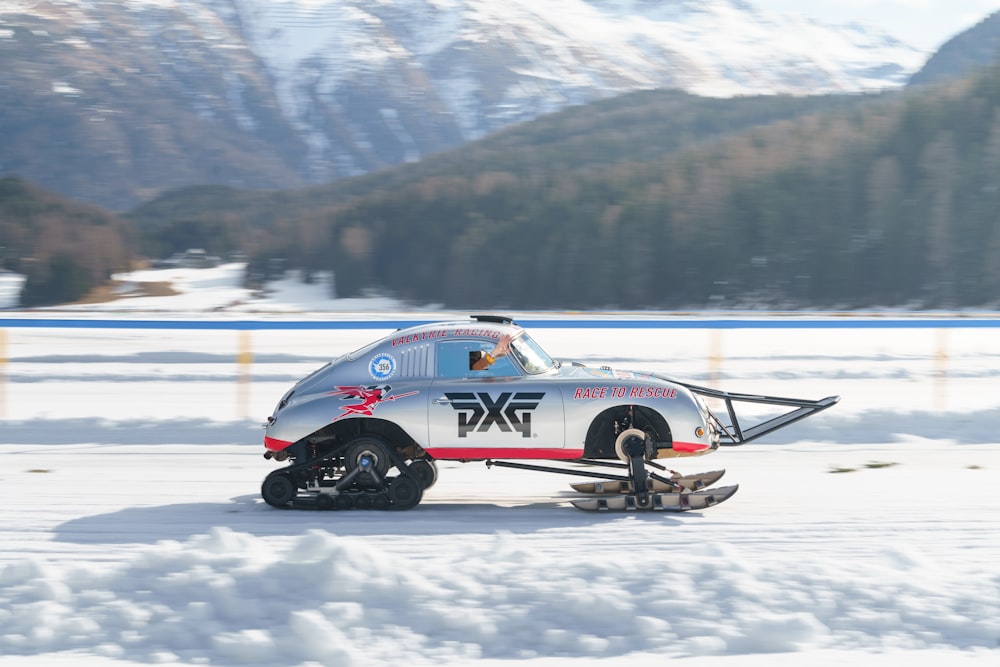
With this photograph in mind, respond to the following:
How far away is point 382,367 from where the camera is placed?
26.0 ft

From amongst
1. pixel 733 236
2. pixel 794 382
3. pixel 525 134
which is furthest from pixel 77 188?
pixel 794 382

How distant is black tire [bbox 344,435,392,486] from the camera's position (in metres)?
7.88

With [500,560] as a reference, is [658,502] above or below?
above

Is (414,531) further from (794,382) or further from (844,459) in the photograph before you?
(794,382)

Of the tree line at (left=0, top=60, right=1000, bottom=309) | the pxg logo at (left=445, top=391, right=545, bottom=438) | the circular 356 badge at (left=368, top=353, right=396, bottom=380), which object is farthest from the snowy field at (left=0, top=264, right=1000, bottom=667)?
the tree line at (left=0, top=60, right=1000, bottom=309)

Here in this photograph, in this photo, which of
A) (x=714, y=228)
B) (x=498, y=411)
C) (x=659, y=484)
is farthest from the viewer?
(x=714, y=228)

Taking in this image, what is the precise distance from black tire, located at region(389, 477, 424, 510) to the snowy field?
16 cm

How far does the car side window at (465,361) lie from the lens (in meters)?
7.88

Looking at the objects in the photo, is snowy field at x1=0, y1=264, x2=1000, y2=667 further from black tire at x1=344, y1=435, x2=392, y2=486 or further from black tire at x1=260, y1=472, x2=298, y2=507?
black tire at x1=344, y1=435, x2=392, y2=486

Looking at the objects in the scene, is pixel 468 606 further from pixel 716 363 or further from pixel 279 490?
pixel 716 363

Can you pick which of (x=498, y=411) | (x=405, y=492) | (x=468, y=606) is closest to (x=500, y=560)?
(x=468, y=606)

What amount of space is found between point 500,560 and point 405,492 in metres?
1.64

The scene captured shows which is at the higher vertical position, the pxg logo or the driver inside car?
the driver inside car

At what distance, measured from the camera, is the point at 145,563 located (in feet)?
20.7
